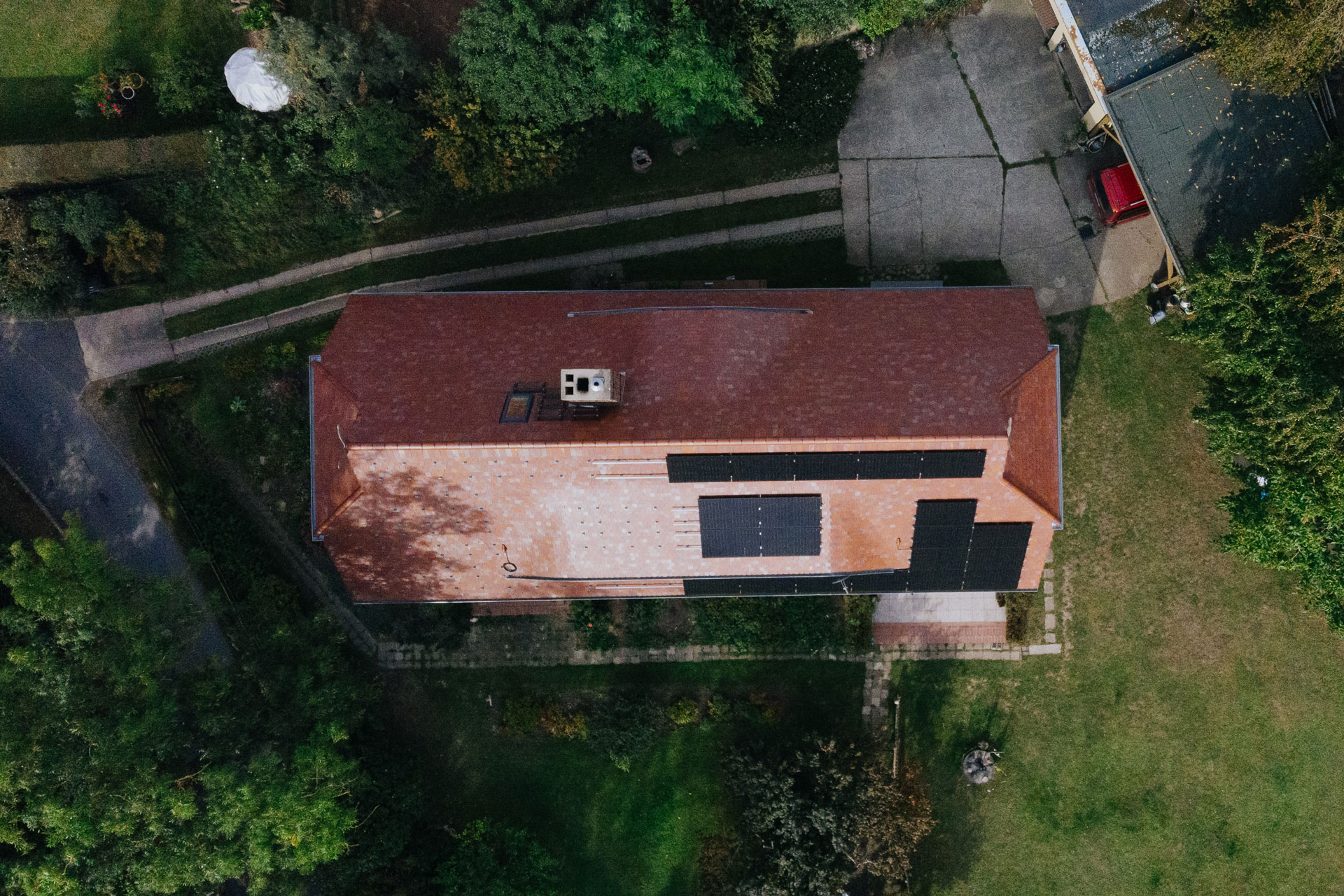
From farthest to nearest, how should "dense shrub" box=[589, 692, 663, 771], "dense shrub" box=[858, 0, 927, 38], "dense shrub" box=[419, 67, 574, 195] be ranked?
"dense shrub" box=[589, 692, 663, 771] < "dense shrub" box=[419, 67, 574, 195] < "dense shrub" box=[858, 0, 927, 38]

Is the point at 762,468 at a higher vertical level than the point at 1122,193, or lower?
lower

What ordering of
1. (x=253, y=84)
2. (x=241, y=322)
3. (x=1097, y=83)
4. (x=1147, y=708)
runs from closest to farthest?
1. (x=1097, y=83)
2. (x=253, y=84)
3. (x=1147, y=708)
4. (x=241, y=322)

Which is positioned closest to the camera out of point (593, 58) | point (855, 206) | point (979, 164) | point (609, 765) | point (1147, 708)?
point (593, 58)

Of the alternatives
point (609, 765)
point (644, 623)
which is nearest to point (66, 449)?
point (644, 623)

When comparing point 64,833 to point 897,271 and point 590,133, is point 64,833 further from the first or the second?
point 897,271

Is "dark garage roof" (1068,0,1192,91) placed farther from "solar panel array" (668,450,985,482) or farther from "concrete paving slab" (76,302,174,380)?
"concrete paving slab" (76,302,174,380)

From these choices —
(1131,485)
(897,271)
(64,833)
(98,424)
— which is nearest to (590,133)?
(897,271)

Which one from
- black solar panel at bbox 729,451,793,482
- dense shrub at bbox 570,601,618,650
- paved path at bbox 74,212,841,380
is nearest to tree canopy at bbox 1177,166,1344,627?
black solar panel at bbox 729,451,793,482

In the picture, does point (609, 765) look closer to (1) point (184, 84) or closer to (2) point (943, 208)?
(2) point (943, 208)
